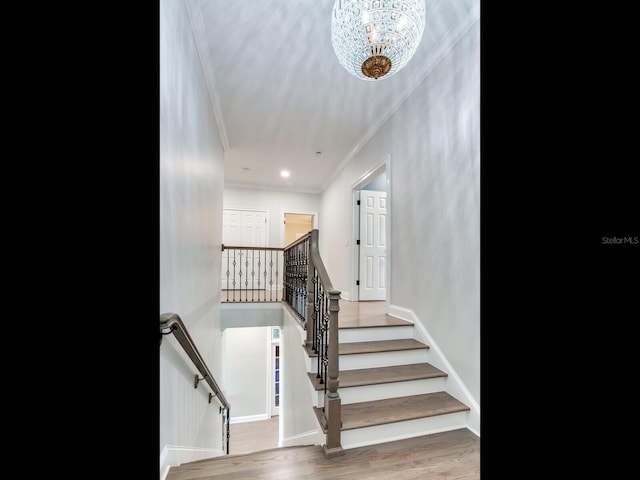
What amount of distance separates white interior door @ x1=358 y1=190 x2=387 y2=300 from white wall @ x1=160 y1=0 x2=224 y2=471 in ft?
8.50

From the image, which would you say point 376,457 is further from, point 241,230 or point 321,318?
point 241,230

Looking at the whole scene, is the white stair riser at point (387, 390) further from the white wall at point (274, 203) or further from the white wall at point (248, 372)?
the white wall at point (248, 372)

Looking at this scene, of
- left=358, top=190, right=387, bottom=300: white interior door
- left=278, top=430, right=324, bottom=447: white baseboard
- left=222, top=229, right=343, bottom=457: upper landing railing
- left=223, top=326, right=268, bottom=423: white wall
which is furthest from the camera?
left=223, top=326, right=268, bottom=423: white wall

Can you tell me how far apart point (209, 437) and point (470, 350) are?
8.36ft

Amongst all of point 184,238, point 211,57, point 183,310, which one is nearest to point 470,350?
point 183,310

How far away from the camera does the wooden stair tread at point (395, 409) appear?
198cm

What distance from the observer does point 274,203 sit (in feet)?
22.0

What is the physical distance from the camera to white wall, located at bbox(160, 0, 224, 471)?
1.49 m

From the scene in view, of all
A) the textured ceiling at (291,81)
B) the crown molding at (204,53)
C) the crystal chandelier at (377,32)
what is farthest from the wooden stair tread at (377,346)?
the crown molding at (204,53)

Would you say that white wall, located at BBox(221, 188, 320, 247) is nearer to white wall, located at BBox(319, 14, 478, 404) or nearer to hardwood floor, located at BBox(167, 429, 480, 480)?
white wall, located at BBox(319, 14, 478, 404)

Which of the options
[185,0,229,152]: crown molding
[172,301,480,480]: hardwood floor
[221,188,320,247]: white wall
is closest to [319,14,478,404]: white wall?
[172,301,480,480]: hardwood floor

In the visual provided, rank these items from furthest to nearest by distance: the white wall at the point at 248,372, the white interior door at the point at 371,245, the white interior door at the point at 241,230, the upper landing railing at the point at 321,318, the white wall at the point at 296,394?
the white wall at the point at 248,372
the white interior door at the point at 241,230
the white interior door at the point at 371,245
the white wall at the point at 296,394
the upper landing railing at the point at 321,318

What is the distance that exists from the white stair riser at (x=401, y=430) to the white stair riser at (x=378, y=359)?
546 mm
